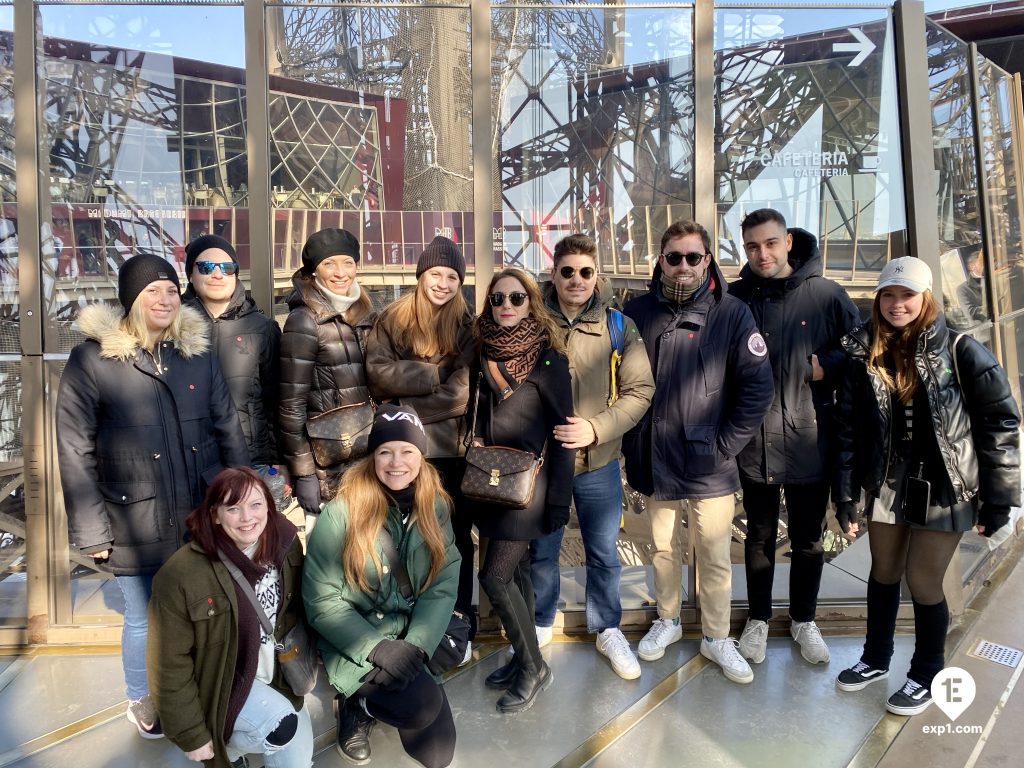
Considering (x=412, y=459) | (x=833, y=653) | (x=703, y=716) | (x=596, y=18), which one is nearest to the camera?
(x=412, y=459)

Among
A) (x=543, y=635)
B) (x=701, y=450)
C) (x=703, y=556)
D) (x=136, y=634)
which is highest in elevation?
(x=701, y=450)

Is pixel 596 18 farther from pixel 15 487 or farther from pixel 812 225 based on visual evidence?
pixel 15 487

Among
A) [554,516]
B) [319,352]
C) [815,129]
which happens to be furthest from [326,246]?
[815,129]

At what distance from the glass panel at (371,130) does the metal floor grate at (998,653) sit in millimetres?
3042

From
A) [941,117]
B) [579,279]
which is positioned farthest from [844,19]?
[579,279]

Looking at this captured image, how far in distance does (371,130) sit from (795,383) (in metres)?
2.29

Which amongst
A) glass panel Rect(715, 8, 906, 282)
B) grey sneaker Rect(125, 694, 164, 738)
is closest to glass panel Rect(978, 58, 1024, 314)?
glass panel Rect(715, 8, 906, 282)

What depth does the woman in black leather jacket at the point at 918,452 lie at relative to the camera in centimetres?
252

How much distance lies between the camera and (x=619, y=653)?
308cm

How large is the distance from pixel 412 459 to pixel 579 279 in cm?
100

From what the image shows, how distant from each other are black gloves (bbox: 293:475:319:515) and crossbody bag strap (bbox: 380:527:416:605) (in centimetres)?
54

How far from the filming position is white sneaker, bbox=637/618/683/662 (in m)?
3.15

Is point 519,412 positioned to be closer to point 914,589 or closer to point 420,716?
point 420,716

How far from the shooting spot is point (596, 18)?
11.4ft
